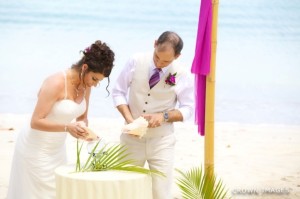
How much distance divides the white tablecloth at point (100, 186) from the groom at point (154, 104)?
0.86 m

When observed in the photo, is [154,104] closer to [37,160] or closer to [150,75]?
[150,75]

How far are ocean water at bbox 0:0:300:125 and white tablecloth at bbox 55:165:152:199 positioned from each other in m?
9.47

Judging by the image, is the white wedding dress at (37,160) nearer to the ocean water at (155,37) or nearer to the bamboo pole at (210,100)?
the bamboo pole at (210,100)

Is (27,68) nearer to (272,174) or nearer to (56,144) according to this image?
(272,174)

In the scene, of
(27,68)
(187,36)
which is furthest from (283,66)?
(27,68)

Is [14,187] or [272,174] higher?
[14,187]

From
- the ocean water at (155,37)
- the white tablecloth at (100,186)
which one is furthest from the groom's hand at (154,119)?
the ocean water at (155,37)

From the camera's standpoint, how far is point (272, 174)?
8188 millimetres

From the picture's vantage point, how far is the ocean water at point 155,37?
14.1 metres

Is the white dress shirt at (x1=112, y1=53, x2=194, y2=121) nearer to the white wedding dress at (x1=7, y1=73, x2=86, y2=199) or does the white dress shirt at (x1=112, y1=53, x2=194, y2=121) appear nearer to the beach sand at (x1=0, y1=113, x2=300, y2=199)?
the white wedding dress at (x1=7, y1=73, x2=86, y2=199)

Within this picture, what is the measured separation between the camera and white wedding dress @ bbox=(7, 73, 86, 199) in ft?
14.2

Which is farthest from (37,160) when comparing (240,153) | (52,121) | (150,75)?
(240,153)

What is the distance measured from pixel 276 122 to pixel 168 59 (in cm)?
793

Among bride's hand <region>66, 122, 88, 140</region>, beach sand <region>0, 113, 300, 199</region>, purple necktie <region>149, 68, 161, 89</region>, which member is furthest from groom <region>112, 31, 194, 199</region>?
beach sand <region>0, 113, 300, 199</region>
